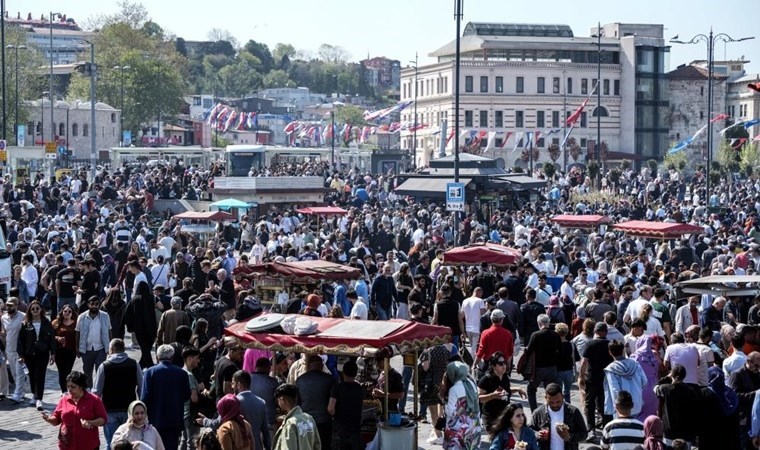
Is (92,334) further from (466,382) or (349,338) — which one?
(466,382)

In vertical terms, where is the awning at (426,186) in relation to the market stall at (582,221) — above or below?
above

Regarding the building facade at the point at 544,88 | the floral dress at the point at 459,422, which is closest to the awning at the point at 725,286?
the floral dress at the point at 459,422

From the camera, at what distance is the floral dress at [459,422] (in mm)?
13375

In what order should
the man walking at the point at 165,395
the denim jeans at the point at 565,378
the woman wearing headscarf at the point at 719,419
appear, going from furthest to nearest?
the denim jeans at the point at 565,378, the woman wearing headscarf at the point at 719,419, the man walking at the point at 165,395

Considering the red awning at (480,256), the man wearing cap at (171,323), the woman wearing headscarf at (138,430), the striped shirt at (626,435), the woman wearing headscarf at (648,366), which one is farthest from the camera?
the red awning at (480,256)

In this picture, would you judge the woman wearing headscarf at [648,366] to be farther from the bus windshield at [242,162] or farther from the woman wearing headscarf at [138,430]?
the bus windshield at [242,162]

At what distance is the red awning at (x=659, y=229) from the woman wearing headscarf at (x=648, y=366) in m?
16.3

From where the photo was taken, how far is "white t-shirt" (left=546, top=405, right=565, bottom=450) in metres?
12.0

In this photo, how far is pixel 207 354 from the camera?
15594 millimetres

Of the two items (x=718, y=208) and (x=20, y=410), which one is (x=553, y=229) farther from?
(x=20, y=410)

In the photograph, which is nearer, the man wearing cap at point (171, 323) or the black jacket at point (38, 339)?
the black jacket at point (38, 339)

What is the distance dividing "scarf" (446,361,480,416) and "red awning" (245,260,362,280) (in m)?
7.78

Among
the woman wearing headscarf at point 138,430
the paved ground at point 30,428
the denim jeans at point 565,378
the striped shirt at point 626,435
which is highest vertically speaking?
the woman wearing headscarf at point 138,430

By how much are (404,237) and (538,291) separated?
14864mm
